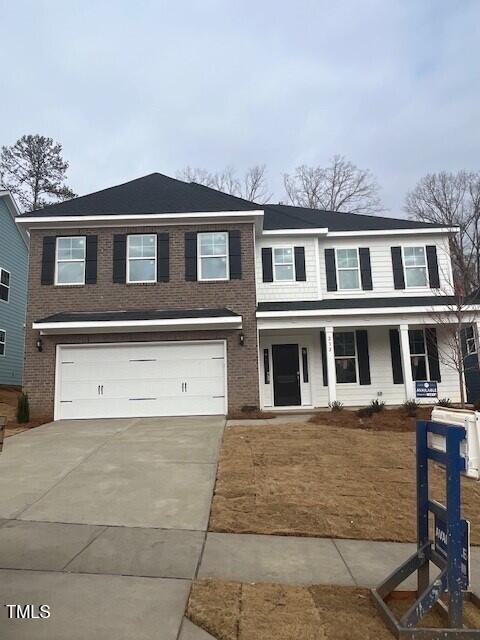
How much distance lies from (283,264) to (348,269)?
223 cm

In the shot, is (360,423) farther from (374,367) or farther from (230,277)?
(230,277)

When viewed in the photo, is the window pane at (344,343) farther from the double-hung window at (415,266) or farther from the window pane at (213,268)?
the window pane at (213,268)

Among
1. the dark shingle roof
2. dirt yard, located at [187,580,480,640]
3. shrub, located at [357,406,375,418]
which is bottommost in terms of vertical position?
dirt yard, located at [187,580,480,640]

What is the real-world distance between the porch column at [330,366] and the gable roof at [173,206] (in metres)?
3.73

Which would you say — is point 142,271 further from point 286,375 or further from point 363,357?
point 363,357

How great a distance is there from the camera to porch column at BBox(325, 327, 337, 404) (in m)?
13.8

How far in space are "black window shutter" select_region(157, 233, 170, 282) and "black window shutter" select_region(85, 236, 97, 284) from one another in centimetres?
184

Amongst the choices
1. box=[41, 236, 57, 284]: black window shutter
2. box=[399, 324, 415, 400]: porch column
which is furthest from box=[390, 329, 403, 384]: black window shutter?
box=[41, 236, 57, 284]: black window shutter

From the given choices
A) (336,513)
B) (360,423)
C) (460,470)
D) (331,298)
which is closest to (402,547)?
(336,513)

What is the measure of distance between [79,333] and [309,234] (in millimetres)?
7681

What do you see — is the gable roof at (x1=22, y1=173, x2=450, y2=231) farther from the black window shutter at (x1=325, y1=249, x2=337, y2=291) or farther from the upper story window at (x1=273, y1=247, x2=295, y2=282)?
the black window shutter at (x1=325, y1=249, x2=337, y2=291)

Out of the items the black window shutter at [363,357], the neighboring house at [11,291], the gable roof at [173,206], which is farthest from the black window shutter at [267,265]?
the neighboring house at [11,291]

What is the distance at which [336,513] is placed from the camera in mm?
5895

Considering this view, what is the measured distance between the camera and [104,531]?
5.18 m
